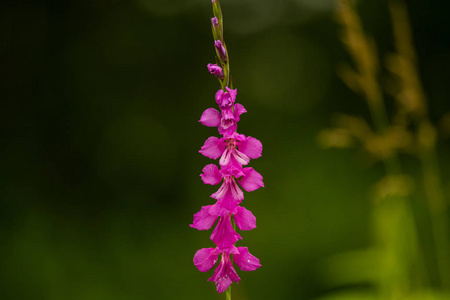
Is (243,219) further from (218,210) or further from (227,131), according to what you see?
(227,131)

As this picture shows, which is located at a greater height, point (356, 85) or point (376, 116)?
point (376, 116)

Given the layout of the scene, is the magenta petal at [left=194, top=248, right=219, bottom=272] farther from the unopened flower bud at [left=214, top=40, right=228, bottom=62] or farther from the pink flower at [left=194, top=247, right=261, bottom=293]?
the unopened flower bud at [left=214, top=40, right=228, bottom=62]

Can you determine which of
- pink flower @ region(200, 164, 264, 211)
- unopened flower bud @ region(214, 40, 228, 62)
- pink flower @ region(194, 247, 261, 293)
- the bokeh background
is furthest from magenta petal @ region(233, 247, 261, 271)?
the bokeh background

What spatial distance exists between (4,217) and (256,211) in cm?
250

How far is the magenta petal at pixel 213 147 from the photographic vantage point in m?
0.79

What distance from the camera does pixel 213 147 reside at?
2.61 ft

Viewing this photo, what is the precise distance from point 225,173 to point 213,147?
52mm

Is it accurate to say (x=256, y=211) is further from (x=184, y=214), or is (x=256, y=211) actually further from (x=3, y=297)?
(x=3, y=297)

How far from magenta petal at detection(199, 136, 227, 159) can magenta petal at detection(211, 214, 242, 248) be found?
0.11 metres

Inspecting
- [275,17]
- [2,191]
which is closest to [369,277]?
[2,191]

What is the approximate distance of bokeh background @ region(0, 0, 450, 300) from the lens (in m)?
4.41

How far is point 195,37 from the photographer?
20.6ft

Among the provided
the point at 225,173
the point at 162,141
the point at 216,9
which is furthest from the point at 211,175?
the point at 162,141

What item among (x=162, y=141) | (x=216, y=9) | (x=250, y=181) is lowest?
(x=250, y=181)
